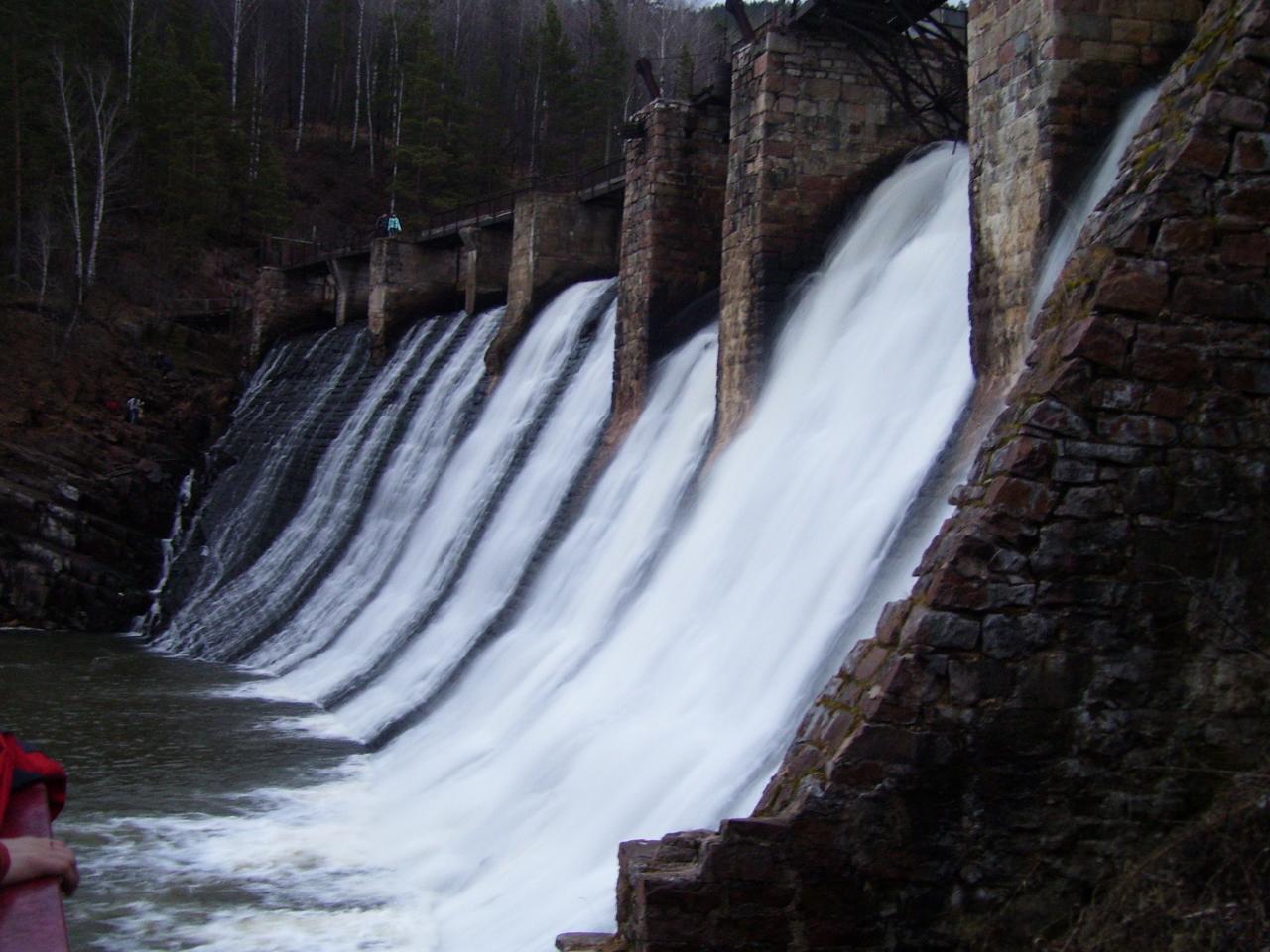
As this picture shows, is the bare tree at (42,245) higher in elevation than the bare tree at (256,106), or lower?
lower

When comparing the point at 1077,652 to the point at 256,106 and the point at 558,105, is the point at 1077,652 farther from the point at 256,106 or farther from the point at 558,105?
the point at 558,105

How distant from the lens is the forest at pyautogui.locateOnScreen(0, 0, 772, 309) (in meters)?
32.7

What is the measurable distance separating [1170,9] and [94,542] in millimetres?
20115

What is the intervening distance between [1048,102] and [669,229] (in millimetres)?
7996


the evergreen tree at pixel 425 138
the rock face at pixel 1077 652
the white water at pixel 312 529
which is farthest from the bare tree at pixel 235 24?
the rock face at pixel 1077 652

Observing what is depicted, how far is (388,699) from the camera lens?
1468cm

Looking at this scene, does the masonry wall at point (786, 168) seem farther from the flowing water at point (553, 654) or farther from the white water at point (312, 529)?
the white water at point (312, 529)

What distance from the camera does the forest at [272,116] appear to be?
32.7m

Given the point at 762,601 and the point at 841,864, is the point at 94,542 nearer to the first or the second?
the point at 762,601

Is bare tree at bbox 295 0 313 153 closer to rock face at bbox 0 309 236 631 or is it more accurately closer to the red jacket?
rock face at bbox 0 309 236 631

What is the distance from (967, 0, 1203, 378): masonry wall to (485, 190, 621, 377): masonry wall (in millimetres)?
12598

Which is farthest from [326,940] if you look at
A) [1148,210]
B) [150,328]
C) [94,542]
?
[150,328]

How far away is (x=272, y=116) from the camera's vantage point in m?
51.6

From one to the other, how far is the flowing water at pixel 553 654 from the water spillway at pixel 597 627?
0.11 ft
